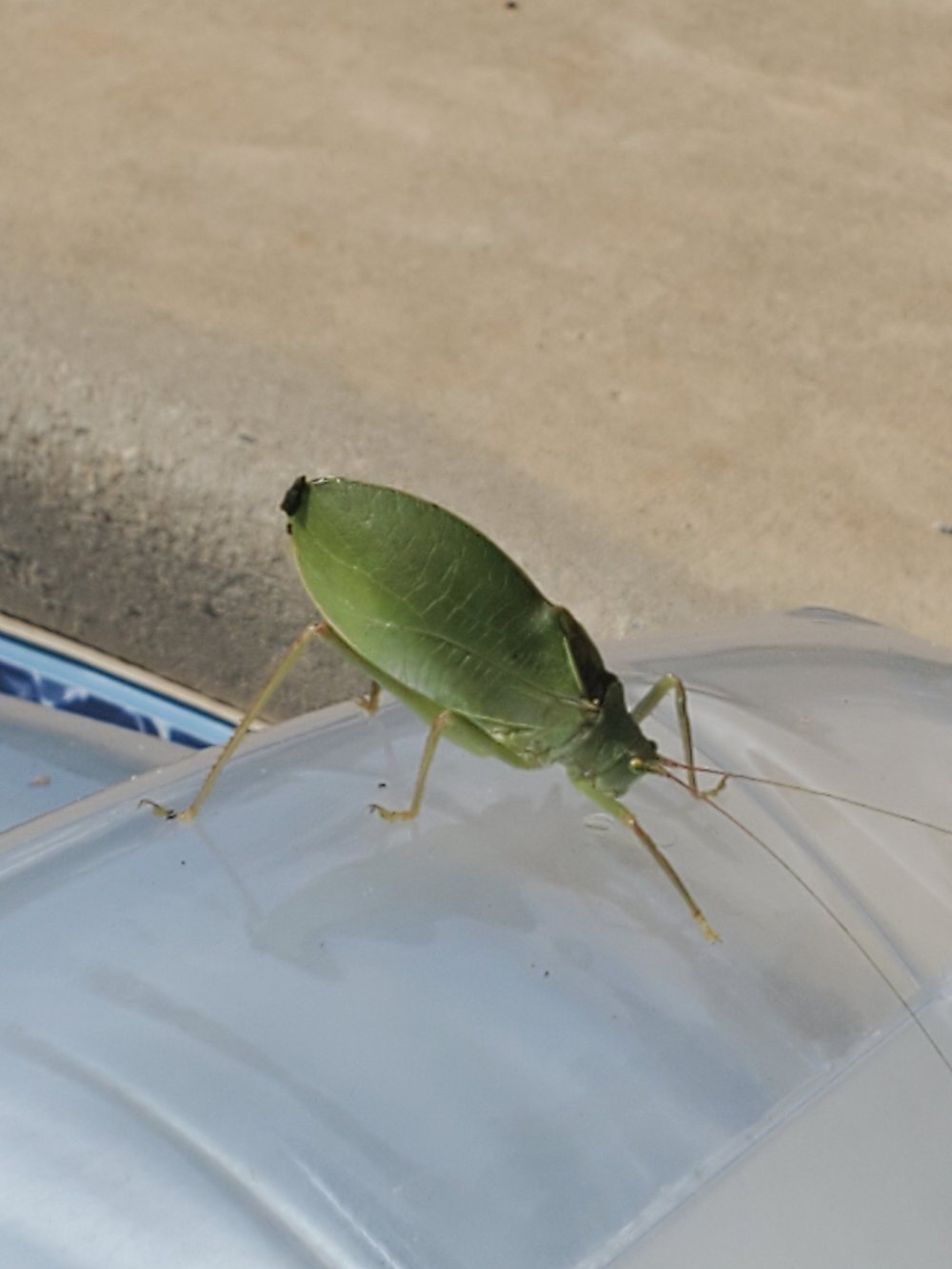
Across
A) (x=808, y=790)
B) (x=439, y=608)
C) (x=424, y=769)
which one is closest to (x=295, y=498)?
(x=439, y=608)

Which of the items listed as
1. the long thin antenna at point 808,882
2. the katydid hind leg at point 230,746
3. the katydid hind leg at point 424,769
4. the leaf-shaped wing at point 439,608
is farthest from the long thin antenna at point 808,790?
the katydid hind leg at point 230,746

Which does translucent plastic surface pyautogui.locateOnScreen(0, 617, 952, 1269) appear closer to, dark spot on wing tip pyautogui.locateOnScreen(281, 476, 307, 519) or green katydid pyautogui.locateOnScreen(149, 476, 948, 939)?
green katydid pyautogui.locateOnScreen(149, 476, 948, 939)

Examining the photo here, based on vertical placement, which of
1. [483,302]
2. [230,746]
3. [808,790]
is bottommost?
[483,302]

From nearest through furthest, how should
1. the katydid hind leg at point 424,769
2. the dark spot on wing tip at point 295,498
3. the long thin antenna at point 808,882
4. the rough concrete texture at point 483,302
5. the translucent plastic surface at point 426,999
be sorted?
the translucent plastic surface at point 426,999, the long thin antenna at point 808,882, the katydid hind leg at point 424,769, the dark spot on wing tip at point 295,498, the rough concrete texture at point 483,302

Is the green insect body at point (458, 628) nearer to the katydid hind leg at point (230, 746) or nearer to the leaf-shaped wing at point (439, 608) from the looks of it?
the leaf-shaped wing at point (439, 608)

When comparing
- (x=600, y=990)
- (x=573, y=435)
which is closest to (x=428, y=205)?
(x=573, y=435)

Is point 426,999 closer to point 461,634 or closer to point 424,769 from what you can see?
point 424,769
